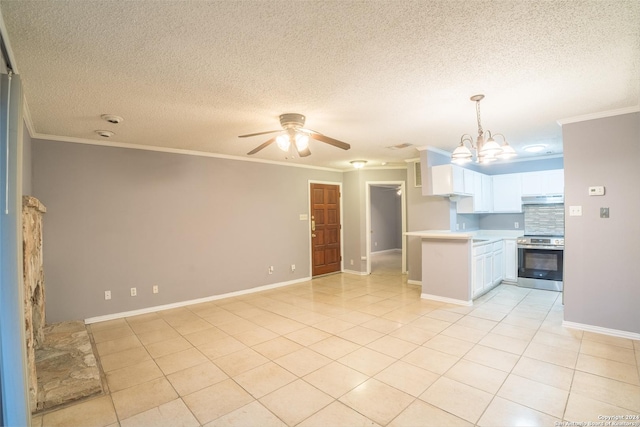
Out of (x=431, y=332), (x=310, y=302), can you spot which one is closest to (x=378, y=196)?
(x=310, y=302)

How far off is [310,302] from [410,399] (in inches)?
109

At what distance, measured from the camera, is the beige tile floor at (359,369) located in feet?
7.06

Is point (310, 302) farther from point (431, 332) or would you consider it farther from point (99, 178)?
point (99, 178)

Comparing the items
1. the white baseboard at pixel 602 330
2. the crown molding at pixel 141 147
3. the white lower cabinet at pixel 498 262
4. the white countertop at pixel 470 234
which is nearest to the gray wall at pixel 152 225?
the crown molding at pixel 141 147

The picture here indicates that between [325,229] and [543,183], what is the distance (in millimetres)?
4358

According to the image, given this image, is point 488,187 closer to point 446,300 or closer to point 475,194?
point 475,194

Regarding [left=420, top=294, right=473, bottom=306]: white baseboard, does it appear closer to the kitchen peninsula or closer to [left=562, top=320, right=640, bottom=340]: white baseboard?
the kitchen peninsula

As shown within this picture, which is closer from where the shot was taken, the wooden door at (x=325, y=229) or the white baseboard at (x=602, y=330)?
the white baseboard at (x=602, y=330)

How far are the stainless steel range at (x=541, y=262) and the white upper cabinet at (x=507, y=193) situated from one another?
72 cm

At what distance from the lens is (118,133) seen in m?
3.85

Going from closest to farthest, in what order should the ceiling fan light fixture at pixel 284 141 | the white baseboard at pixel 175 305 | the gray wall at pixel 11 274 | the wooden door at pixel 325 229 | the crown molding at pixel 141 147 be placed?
the gray wall at pixel 11 274 → the ceiling fan light fixture at pixel 284 141 → the crown molding at pixel 141 147 → the white baseboard at pixel 175 305 → the wooden door at pixel 325 229

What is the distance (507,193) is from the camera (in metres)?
6.05

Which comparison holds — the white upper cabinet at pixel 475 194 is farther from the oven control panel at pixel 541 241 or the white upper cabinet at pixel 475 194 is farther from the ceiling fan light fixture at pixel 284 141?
the ceiling fan light fixture at pixel 284 141

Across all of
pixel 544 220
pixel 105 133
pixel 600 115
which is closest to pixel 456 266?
pixel 600 115
